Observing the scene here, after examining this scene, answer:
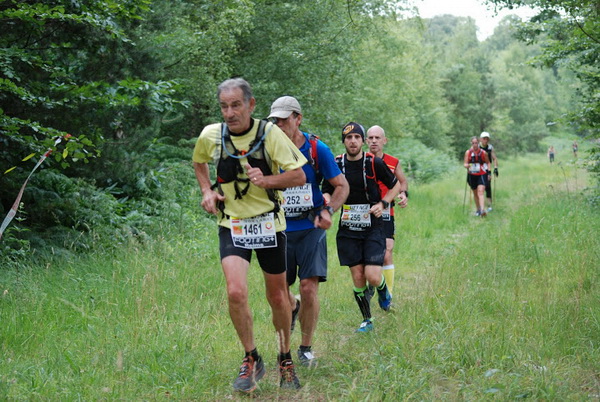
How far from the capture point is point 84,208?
9312 millimetres

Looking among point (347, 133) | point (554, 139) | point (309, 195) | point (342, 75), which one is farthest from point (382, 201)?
point (554, 139)

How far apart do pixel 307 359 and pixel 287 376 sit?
693 mm

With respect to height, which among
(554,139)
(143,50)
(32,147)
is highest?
(143,50)

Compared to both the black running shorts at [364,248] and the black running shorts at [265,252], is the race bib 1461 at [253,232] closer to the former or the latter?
the black running shorts at [265,252]

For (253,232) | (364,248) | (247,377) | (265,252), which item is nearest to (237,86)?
(253,232)

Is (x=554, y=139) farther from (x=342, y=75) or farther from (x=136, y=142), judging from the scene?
(x=136, y=142)

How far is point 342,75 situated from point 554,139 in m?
67.5

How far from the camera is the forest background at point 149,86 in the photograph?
7.89 metres

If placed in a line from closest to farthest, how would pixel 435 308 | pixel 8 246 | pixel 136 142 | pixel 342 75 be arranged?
pixel 435 308 → pixel 8 246 → pixel 136 142 → pixel 342 75

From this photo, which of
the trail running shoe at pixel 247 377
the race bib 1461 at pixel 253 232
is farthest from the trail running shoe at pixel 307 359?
the race bib 1461 at pixel 253 232

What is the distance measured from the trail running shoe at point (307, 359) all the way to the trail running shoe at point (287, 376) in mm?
585

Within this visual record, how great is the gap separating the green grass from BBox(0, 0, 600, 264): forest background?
1079mm

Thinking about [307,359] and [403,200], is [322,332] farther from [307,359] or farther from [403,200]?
[403,200]

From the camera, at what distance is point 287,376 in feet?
15.8
